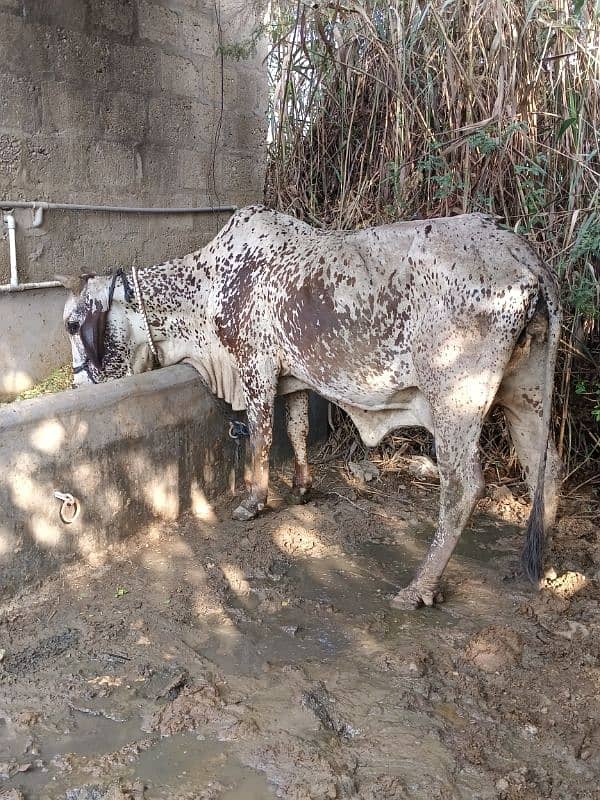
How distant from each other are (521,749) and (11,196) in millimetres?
3551

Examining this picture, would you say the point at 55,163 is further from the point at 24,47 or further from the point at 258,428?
the point at 258,428

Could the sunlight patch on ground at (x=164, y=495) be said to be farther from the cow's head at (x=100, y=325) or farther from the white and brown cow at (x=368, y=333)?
the cow's head at (x=100, y=325)

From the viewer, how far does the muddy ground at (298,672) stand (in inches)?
93.1

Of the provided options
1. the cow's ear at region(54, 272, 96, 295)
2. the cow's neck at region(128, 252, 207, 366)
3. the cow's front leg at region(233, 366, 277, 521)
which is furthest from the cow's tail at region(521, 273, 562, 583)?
the cow's ear at region(54, 272, 96, 295)

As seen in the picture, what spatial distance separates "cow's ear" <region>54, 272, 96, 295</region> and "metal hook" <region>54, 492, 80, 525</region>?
52.3 inches

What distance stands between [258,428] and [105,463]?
36.0 inches

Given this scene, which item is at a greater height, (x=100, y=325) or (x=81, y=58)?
(x=81, y=58)

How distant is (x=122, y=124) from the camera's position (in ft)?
15.5

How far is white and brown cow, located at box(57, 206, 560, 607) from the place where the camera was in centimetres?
323

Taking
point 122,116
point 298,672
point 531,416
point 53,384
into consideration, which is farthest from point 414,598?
point 122,116

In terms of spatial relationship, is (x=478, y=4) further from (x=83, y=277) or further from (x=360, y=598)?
(x=360, y=598)

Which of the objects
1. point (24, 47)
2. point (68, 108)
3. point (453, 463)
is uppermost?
point (24, 47)

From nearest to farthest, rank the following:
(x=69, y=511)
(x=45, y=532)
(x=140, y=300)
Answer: (x=45, y=532) → (x=69, y=511) → (x=140, y=300)

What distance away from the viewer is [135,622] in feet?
10.4
